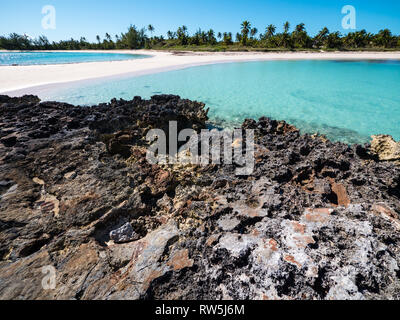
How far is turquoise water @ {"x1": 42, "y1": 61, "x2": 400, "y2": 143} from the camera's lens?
348 inches

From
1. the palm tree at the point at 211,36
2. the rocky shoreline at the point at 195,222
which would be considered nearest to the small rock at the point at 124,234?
the rocky shoreline at the point at 195,222

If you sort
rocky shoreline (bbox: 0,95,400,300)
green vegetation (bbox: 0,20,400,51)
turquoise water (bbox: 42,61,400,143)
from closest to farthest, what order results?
rocky shoreline (bbox: 0,95,400,300) < turquoise water (bbox: 42,61,400,143) < green vegetation (bbox: 0,20,400,51)

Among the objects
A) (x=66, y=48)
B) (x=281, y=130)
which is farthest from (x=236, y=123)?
(x=66, y=48)

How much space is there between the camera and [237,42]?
2589 inches

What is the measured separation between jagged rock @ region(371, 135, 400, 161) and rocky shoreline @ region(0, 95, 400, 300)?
0.02 m

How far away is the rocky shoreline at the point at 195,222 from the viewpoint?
7.36 feet

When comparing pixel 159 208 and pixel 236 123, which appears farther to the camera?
pixel 236 123

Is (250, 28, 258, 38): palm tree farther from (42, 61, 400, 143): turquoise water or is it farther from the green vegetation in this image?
(42, 61, 400, 143): turquoise water

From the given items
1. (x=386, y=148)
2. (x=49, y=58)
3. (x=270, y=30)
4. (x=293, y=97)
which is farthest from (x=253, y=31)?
(x=386, y=148)

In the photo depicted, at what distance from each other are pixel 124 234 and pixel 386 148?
21.7 ft

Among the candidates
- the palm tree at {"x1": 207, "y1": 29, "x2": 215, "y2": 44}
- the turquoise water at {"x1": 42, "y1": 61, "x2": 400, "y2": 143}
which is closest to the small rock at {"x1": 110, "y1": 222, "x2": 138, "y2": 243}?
the turquoise water at {"x1": 42, "y1": 61, "x2": 400, "y2": 143}

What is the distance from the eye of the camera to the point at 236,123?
8.57 meters
